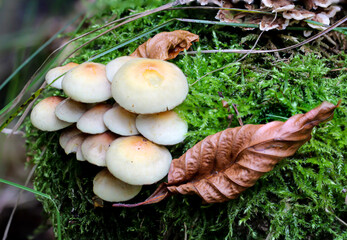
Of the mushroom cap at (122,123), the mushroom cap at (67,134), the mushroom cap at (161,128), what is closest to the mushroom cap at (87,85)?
the mushroom cap at (122,123)

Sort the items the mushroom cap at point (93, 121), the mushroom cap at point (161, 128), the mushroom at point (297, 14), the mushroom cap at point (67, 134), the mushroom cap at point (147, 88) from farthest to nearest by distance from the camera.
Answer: the mushroom cap at point (67, 134)
the mushroom at point (297, 14)
the mushroom cap at point (93, 121)
the mushroom cap at point (161, 128)
the mushroom cap at point (147, 88)

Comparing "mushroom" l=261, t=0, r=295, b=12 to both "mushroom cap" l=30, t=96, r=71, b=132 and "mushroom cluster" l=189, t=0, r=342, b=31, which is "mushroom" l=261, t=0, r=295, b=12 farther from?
"mushroom cap" l=30, t=96, r=71, b=132

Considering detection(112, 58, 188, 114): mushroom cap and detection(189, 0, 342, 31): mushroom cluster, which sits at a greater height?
detection(112, 58, 188, 114): mushroom cap

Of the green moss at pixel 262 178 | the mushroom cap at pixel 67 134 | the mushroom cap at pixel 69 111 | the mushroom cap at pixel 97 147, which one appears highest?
the mushroom cap at pixel 69 111

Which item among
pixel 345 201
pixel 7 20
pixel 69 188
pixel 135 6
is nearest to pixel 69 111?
pixel 69 188

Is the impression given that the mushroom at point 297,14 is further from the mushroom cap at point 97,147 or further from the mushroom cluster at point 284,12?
the mushroom cap at point 97,147

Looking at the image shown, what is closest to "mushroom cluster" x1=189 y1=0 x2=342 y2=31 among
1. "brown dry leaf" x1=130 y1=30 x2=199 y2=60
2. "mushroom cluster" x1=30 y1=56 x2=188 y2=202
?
"brown dry leaf" x1=130 y1=30 x2=199 y2=60

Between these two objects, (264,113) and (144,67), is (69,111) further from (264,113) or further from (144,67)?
(264,113)
